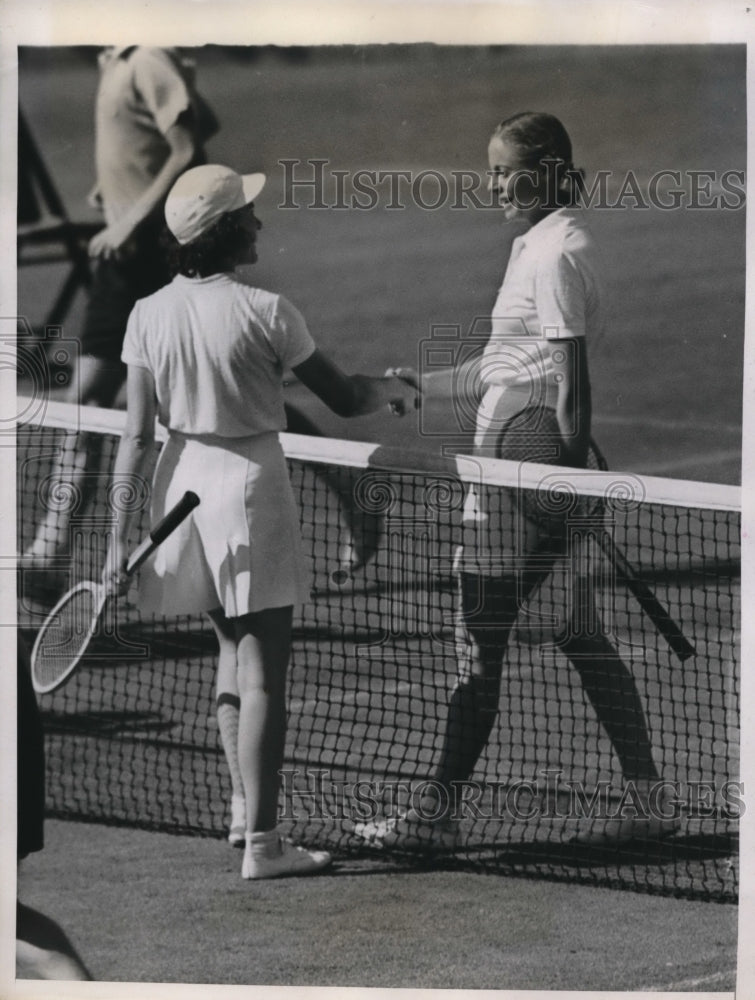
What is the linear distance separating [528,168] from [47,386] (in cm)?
150

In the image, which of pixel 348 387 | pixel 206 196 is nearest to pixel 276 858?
pixel 348 387

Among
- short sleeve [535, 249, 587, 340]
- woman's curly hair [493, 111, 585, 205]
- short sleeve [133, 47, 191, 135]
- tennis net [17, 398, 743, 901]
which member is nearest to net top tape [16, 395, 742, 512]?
tennis net [17, 398, 743, 901]

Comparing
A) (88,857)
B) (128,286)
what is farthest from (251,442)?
(88,857)

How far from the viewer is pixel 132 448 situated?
507 centimetres

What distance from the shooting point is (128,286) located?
5023mm

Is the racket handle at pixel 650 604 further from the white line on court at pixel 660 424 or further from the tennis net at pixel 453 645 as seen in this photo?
the white line on court at pixel 660 424

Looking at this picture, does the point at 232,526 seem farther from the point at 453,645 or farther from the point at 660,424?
the point at 660,424

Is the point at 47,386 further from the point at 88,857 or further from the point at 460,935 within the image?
the point at 460,935

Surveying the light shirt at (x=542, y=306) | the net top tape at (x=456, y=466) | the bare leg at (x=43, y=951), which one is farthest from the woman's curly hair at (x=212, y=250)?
the bare leg at (x=43, y=951)

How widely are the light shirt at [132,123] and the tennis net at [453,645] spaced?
645 millimetres

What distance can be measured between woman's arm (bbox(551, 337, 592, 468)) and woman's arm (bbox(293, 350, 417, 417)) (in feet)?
1.37

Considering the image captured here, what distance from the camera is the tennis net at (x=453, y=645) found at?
5035mm

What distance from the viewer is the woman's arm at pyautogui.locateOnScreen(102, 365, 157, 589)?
5.04 meters

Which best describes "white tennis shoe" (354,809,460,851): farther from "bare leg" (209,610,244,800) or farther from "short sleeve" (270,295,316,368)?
"short sleeve" (270,295,316,368)
